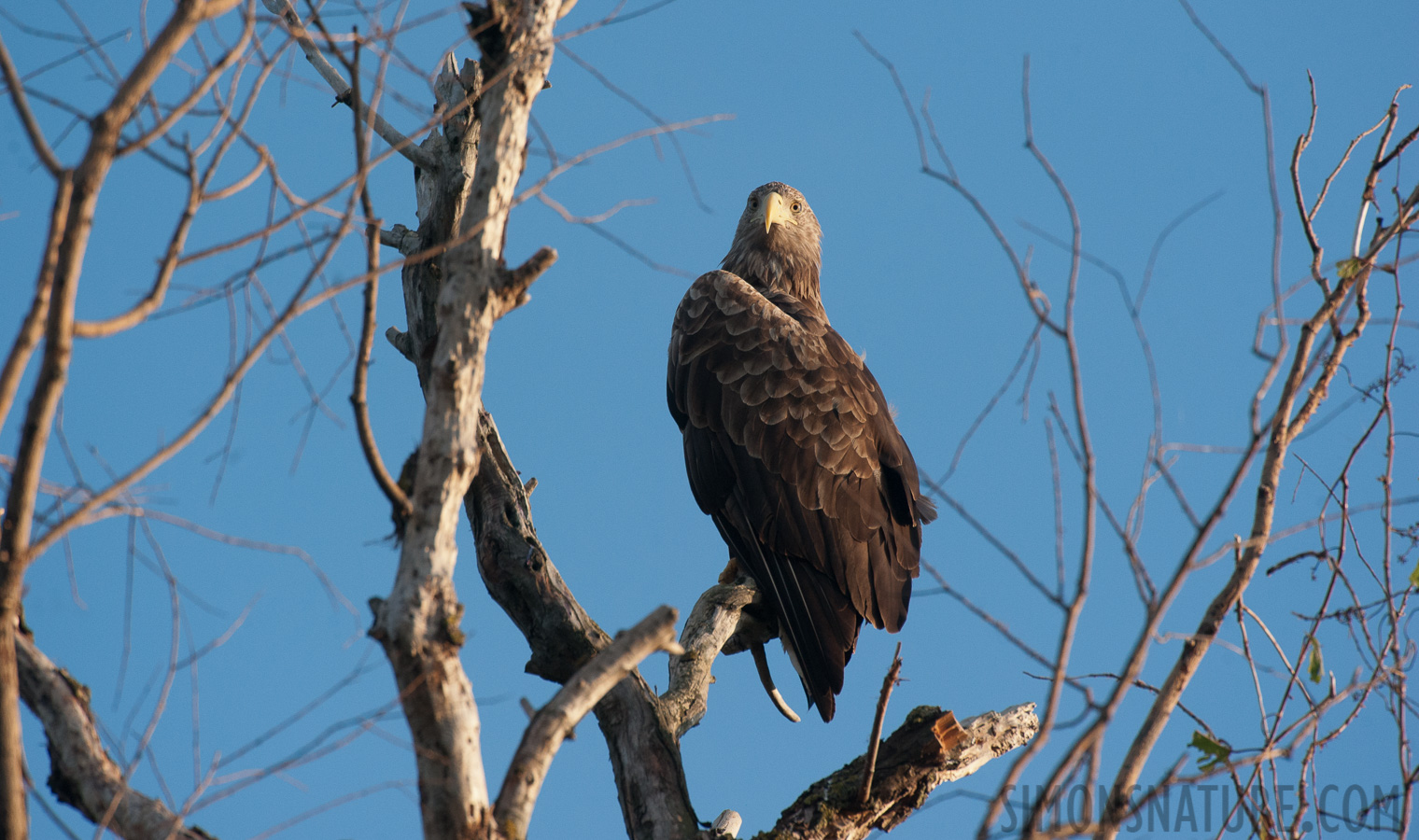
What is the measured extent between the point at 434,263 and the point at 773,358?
5.18 ft

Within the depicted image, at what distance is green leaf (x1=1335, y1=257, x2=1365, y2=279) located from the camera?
2496mm

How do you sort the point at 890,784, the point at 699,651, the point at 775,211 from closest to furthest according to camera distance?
the point at 890,784 < the point at 699,651 < the point at 775,211

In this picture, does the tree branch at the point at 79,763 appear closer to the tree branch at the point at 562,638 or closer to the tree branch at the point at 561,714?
the tree branch at the point at 561,714

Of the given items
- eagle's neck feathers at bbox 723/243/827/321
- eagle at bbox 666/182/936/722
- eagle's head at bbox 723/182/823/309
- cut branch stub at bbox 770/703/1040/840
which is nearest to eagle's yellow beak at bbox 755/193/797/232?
eagle's head at bbox 723/182/823/309

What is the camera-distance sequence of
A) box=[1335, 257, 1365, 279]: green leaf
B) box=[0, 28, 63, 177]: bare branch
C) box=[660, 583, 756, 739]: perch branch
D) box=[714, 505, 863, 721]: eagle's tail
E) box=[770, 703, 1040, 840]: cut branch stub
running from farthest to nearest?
box=[714, 505, 863, 721]: eagle's tail → box=[660, 583, 756, 739]: perch branch → box=[770, 703, 1040, 840]: cut branch stub → box=[1335, 257, 1365, 279]: green leaf → box=[0, 28, 63, 177]: bare branch

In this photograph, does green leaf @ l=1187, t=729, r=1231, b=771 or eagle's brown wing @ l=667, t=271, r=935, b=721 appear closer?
green leaf @ l=1187, t=729, r=1231, b=771

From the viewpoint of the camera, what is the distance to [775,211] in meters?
5.94

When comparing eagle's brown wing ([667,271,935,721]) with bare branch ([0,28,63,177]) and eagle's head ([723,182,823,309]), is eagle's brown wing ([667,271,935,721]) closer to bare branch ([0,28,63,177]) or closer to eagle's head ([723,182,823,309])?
eagle's head ([723,182,823,309])

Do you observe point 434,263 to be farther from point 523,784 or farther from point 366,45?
point 523,784

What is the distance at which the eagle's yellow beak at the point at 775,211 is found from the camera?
589cm

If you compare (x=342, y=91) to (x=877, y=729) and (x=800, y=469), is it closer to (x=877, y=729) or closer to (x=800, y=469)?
(x=800, y=469)

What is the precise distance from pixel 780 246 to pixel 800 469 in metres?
1.86

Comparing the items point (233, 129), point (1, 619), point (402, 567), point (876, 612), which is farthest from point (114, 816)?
point (876, 612)

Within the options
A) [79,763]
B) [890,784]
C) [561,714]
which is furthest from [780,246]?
[79,763]
